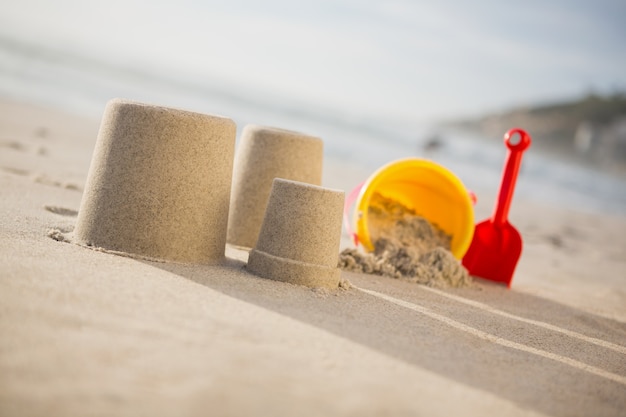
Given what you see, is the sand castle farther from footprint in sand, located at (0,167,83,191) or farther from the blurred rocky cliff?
the blurred rocky cliff

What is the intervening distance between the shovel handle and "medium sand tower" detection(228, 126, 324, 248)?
136 centimetres

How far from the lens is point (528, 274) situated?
509 centimetres

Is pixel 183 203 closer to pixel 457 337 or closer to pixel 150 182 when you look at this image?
pixel 150 182

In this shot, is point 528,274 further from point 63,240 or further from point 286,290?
point 63,240

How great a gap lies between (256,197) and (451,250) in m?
1.35

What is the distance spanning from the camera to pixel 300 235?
2916 mm

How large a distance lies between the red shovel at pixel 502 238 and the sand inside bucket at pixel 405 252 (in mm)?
277

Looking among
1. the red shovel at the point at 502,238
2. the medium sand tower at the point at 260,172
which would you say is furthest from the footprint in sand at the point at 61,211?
the red shovel at the point at 502,238

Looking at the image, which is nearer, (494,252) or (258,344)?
(258,344)

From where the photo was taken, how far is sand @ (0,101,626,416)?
64.8 inches

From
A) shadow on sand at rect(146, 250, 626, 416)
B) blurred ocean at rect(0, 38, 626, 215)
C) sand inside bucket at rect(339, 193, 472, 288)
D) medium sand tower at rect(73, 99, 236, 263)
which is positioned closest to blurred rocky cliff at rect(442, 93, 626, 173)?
blurred ocean at rect(0, 38, 626, 215)

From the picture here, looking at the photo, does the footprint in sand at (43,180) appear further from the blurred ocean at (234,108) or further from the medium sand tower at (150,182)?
the blurred ocean at (234,108)

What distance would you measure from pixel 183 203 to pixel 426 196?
2.20 meters

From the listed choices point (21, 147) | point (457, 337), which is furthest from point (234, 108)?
point (457, 337)
